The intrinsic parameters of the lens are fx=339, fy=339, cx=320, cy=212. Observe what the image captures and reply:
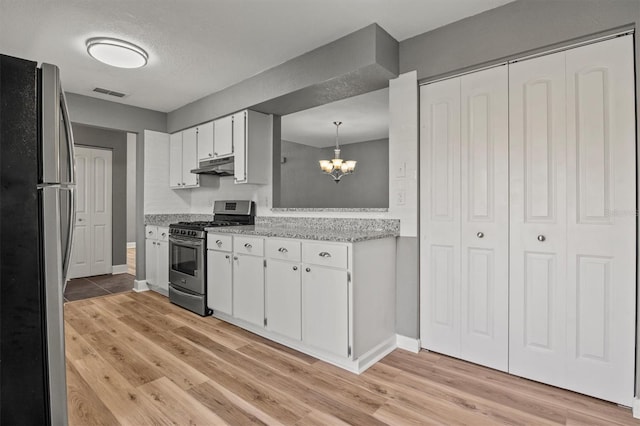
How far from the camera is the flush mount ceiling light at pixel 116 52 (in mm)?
2682

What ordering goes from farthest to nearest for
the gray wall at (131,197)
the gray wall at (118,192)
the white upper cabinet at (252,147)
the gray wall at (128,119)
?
the gray wall at (131,197), the gray wall at (118,192), the gray wall at (128,119), the white upper cabinet at (252,147)

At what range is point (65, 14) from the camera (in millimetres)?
2355

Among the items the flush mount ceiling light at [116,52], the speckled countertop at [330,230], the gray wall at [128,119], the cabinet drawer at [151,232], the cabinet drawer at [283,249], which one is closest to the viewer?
the speckled countertop at [330,230]

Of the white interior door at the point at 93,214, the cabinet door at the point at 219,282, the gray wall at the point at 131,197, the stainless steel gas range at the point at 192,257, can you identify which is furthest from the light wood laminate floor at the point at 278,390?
the gray wall at the point at 131,197

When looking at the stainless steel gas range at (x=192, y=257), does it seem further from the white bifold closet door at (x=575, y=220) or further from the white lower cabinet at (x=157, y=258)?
the white bifold closet door at (x=575, y=220)

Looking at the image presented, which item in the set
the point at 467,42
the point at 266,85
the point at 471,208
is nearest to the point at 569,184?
the point at 471,208

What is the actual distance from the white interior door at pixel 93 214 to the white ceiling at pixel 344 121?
3.04 m

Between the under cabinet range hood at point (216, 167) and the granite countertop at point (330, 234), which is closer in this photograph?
the granite countertop at point (330, 234)

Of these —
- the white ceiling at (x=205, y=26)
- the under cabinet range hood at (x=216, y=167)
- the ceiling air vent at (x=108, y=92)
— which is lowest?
the under cabinet range hood at (x=216, y=167)

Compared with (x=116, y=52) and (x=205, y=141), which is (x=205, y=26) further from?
(x=205, y=141)

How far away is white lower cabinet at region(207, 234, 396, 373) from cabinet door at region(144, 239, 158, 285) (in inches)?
71.9

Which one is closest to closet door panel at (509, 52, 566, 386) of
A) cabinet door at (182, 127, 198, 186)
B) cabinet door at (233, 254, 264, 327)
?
cabinet door at (233, 254, 264, 327)

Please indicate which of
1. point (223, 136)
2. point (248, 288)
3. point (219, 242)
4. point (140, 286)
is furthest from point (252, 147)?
point (140, 286)

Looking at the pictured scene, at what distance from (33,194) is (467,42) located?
2.63 m
